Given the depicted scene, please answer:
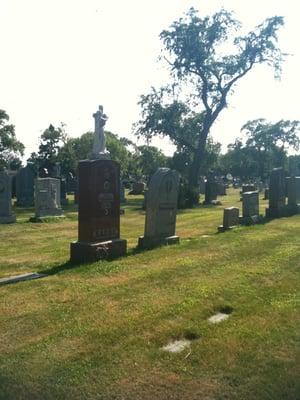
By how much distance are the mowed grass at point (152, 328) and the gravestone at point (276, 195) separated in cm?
790

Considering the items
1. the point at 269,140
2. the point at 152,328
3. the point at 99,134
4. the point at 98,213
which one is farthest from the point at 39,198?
the point at 269,140

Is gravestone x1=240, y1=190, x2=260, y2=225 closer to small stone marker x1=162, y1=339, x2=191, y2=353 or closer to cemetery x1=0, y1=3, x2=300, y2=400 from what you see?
cemetery x1=0, y1=3, x2=300, y2=400

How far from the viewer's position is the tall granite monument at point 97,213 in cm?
886

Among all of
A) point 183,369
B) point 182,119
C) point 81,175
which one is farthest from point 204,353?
point 182,119

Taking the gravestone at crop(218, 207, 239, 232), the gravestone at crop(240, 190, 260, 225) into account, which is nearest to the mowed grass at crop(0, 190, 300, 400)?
the gravestone at crop(218, 207, 239, 232)

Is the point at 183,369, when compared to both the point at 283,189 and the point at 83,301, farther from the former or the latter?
the point at 283,189

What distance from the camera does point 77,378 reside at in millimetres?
3896

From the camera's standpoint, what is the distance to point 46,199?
1822 cm

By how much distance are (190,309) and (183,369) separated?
5.25 ft

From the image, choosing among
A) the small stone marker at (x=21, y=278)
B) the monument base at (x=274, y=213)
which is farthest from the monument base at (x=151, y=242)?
the monument base at (x=274, y=213)

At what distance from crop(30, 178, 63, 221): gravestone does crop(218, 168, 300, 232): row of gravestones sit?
7247mm

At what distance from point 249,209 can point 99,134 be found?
6844mm

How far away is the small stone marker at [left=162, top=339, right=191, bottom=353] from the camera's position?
4473 millimetres

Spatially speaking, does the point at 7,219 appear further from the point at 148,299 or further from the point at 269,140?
the point at 269,140
